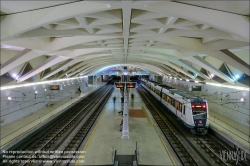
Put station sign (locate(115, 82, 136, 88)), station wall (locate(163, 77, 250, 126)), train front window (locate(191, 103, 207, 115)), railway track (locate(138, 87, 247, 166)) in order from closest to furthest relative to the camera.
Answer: railway track (locate(138, 87, 247, 166)) < train front window (locate(191, 103, 207, 115)) < station wall (locate(163, 77, 250, 126)) < station sign (locate(115, 82, 136, 88))

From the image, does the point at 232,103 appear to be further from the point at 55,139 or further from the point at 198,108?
the point at 55,139

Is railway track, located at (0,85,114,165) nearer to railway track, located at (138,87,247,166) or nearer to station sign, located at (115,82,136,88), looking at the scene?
station sign, located at (115,82,136,88)

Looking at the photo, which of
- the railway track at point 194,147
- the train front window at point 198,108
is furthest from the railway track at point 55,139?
the train front window at point 198,108

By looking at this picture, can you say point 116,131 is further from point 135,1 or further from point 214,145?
point 135,1

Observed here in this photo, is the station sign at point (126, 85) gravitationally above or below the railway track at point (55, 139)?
above

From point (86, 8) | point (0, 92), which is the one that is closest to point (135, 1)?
point (86, 8)

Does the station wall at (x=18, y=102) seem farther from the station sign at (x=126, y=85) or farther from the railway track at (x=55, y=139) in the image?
the station sign at (x=126, y=85)

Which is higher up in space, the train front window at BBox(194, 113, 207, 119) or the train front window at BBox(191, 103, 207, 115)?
the train front window at BBox(191, 103, 207, 115)

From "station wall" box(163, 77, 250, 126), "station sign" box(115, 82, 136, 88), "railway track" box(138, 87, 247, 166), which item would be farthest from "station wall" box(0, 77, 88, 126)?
"station wall" box(163, 77, 250, 126)

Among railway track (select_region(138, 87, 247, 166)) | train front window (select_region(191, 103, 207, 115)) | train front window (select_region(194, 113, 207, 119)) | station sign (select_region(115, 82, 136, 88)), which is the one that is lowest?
railway track (select_region(138, 87, 247, 166))

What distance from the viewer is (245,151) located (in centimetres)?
1060

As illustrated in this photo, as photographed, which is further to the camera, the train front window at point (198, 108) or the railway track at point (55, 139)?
the train front window at point (198, 108)

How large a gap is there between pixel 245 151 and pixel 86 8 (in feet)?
38.5

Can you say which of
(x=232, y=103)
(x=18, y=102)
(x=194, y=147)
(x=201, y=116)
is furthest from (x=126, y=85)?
(x=18, y=102)
